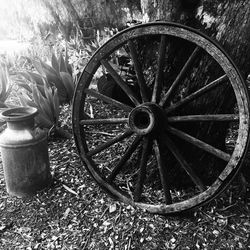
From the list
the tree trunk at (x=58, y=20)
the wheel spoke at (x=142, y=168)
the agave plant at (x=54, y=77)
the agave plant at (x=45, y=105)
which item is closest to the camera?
the wheel spoke at (x=142, y=168)

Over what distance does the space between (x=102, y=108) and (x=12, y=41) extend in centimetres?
463

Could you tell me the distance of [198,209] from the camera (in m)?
2.28

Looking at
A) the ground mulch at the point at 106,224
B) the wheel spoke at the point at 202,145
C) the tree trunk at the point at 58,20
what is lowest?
the ground mulch at the point at 106,224

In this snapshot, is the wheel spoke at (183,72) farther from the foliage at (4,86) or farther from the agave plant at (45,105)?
the foliage at (4,86)

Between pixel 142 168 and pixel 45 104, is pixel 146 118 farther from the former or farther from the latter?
pixel 45 104

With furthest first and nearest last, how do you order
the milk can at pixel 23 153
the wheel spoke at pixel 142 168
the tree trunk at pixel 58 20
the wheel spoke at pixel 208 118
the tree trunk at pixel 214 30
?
the tree trunk at pixel 58 20
the milk can at pixel 23 153
the wheel spoke at pixel 142 168
the tree trunk at pixel 214 30
the wheel spoke at pixel 208 118

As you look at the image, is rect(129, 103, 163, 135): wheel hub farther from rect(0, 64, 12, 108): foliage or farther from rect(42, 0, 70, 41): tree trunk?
rect(42, 0, 70, 41): tree trunk

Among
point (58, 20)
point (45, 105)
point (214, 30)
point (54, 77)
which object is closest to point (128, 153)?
point (214, 30)

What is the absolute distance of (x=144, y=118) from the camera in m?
2.20

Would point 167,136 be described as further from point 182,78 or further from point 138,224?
point 138,224

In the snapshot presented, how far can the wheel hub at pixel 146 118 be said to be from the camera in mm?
2061

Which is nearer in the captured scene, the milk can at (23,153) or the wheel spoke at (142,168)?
the wheel spoke at (142,168)

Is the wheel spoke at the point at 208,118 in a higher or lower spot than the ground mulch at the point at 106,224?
higher

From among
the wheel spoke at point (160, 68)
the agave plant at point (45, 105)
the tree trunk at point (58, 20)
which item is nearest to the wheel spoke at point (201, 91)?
the wheel spoke at point (160, 68)
